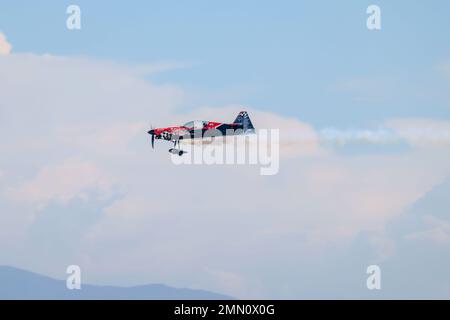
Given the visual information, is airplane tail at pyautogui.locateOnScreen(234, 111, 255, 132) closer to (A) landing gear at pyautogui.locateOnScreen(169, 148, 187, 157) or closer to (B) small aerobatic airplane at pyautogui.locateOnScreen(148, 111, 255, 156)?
(B) small aerobatic airplane at pyautogui.locateOnScreen(148, 111, 255, 156)

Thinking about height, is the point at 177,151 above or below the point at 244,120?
below

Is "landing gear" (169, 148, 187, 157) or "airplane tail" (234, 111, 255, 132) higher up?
"airplane tail" (234, 111, 255, 132)

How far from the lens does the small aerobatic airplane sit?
135750mm

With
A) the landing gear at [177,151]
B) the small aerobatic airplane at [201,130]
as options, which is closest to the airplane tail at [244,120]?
the small aerobatic airplane at [201,130]

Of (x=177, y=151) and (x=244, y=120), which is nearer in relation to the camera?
(x=177, y=151)

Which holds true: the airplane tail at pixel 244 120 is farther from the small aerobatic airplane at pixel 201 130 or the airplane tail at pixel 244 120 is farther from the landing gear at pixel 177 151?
the landing gear at pixel 177 151

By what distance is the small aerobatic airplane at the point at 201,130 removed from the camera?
135750mm

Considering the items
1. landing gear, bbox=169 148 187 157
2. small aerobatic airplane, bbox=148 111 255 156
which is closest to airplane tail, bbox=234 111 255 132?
small aerobatic airplane, bbox=148 111 255 156

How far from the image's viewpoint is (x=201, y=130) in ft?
449
